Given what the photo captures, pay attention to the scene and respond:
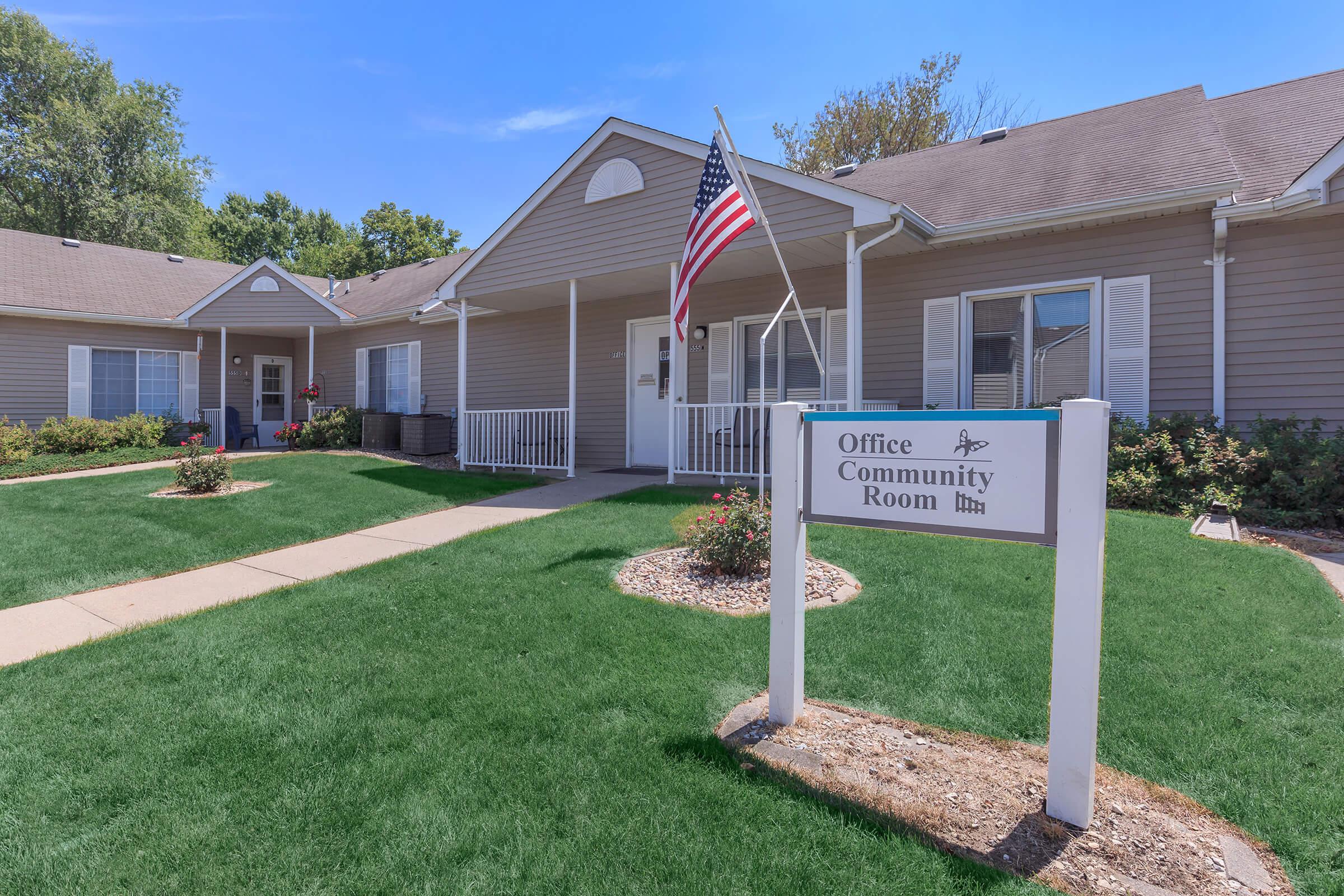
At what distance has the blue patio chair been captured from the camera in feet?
48.2

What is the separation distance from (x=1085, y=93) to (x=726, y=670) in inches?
727

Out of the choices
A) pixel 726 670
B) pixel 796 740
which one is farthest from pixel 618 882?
pixel 726 670

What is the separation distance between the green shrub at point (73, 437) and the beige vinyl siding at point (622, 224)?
26.1 feet

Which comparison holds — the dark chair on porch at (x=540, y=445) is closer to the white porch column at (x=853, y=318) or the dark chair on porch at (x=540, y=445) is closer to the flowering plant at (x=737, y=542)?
the white porch column at (x=853, y=318)

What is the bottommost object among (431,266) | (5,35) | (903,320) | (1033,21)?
(903,320)

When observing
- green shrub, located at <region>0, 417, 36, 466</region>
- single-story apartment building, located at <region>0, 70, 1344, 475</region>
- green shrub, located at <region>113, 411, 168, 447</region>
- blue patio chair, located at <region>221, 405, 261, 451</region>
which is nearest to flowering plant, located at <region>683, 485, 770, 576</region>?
single-story apartment building, located at <region>0, 70, 1344, 475</region>

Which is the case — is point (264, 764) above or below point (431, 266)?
below

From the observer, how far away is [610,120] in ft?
29.3

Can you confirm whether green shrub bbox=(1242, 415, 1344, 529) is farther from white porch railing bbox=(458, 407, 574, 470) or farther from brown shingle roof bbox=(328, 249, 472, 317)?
brown shingle roof bbox=(328, 249, 472, 317)

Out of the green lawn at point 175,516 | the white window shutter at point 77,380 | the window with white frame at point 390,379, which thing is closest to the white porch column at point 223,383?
the white window shutter at point 77,380

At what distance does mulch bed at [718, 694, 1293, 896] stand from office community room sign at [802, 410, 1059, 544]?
84 centimetres

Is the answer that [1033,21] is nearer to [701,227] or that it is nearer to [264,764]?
[701,227]

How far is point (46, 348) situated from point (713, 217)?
50.9 ft

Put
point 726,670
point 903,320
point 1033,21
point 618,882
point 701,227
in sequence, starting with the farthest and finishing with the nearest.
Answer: point 1033,21 < point 903,320 < point 701,227 < point 726,670 < point 618,882
